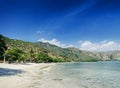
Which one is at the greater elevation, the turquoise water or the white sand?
the white sand

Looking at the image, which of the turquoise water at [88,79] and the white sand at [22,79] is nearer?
the white sand at [22,79]

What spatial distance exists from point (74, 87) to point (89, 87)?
214cm

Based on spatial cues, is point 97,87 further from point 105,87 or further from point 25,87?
point 25,87

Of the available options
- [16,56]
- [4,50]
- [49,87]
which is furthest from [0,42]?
[49,87]

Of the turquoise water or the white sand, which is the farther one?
the turquoise water

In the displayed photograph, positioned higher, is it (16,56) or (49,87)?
(16,56)

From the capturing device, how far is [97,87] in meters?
26.6

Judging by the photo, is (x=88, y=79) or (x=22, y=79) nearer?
(x=22, y=79)

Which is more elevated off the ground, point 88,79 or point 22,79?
point 22,79

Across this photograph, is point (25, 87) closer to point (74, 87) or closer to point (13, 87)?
point (13, 87)

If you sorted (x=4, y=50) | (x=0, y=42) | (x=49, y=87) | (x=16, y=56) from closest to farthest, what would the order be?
(x=49, y=87) < (x=0, y=42) < (x=4, y=50) < (x=16, y=56)

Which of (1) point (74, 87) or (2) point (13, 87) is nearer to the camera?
(2) point (13, 87)

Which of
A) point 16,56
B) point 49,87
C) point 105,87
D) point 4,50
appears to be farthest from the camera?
point 16,56

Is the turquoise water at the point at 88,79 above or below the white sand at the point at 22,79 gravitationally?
below
